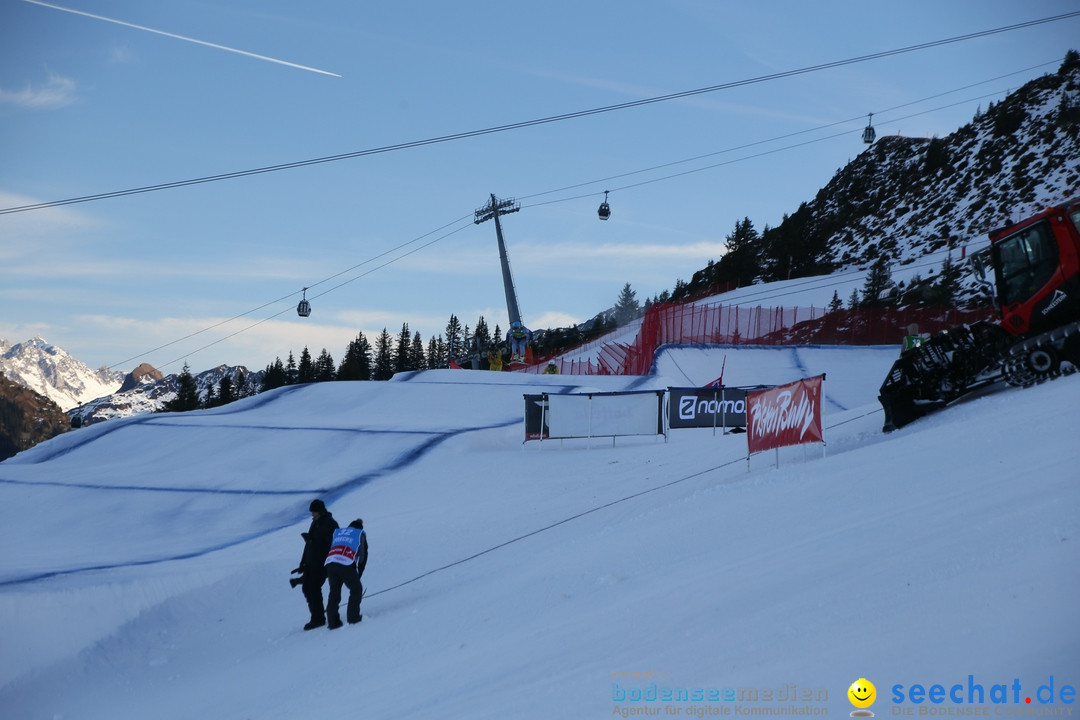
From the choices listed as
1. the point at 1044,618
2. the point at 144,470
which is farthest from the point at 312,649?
the point at 144,470

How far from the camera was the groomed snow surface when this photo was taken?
17.2 feet

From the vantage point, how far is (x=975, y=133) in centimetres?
8719

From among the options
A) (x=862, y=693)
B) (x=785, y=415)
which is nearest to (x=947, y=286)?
(x=785, y=415)

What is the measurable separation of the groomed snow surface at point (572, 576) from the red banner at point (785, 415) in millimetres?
448

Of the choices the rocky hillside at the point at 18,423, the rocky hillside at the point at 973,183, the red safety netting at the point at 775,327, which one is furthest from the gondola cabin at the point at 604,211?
the rocky hillside at the point at 18,423

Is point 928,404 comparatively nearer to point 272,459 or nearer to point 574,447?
point 574,447

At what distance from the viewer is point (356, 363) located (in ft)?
330

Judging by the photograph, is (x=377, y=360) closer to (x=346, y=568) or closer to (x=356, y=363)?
(x=356, y=363)

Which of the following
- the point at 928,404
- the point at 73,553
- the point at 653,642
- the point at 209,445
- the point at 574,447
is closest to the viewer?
the point at 653,642

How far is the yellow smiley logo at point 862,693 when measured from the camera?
459 cm

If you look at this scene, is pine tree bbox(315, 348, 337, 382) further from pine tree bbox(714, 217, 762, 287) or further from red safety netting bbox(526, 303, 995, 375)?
red safety netting bbox(526, 303, 995, 375)

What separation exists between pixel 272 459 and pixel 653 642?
1569cm

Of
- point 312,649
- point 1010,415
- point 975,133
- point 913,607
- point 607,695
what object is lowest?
point 312,649

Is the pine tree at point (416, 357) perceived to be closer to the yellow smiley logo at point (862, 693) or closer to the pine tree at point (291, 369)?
the pine tree at point (291, 369)
